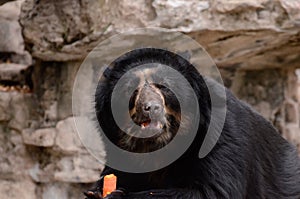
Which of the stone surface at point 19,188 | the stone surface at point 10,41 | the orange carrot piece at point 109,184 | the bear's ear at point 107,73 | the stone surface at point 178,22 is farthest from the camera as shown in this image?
the stone surface at point 10,41

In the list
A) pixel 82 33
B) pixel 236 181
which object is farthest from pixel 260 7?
pixel 236 181

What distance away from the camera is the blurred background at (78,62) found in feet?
19.9

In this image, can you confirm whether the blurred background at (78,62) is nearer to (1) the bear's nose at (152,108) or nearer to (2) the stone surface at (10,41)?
(2) the stone surface at (10,41)

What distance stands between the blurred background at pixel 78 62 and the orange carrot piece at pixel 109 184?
79.6 inches

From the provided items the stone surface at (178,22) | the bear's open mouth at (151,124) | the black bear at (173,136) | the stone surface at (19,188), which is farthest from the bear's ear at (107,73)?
the stone surface at (19,188)

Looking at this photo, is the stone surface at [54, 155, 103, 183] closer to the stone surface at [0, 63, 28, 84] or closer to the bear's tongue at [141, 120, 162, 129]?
the stone surface at [0, 63, 28, 84]

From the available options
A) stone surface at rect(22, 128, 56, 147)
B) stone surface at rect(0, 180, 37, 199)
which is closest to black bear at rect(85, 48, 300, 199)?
stone surface at rect(22, 128, 56, 147)

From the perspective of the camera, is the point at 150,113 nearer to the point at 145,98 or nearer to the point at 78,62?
the point at 145,98

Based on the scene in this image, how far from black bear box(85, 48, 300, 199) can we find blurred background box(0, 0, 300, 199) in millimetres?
1529

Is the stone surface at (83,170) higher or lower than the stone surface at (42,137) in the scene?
lower

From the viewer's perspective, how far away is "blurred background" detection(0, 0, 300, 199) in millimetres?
6062

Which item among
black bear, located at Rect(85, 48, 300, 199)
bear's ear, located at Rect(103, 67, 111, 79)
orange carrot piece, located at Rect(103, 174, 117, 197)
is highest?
bear's ear, located at Rect(103, 67, 111, 79)

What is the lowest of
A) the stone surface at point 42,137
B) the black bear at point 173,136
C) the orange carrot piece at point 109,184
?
the stone surface at point 42,137

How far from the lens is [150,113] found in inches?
163
